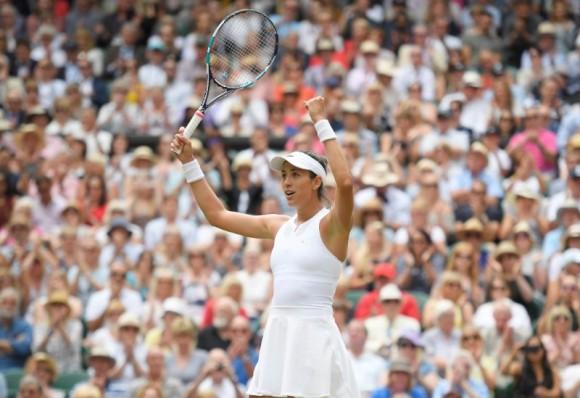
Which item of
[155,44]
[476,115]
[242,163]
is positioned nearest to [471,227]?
[242,163]

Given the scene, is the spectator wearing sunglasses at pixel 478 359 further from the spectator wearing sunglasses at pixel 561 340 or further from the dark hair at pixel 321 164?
the dark hair at pixel 321 164

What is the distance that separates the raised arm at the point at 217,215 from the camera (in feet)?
24.0

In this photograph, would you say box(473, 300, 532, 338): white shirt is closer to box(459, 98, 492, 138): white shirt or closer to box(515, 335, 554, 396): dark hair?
box(515, 335, 554, 396): dark hair

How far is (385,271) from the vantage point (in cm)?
1261

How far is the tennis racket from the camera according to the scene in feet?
24.9

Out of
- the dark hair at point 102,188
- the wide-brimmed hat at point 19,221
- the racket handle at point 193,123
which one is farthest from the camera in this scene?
the dark hair at point 102,188

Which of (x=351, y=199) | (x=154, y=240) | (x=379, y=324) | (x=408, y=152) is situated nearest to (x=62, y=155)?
(x=154, y=240)

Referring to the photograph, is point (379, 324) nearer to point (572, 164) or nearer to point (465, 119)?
point (572, 164)

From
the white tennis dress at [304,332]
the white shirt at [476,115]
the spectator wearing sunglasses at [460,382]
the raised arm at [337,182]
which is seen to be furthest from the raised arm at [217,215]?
the white shirt at [476,115]

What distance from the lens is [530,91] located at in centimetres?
1622

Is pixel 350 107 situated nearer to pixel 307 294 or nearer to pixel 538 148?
pixel 538 148

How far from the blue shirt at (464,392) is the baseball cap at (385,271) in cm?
147

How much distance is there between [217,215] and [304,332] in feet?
2.79

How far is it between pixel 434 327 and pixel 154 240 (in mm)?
3193
